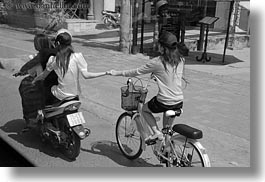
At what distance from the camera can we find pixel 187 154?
3285mm

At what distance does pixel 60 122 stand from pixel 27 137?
0.94 meters

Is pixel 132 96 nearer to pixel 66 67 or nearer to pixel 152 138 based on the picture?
pixel 152 138

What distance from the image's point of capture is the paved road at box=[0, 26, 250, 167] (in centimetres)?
411

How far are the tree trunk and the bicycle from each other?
768cm

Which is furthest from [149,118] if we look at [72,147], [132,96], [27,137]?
[27,137]

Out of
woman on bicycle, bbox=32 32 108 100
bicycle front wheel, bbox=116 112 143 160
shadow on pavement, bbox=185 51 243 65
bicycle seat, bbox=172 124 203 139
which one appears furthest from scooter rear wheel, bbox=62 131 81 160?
shadow on pavement, bbox=185 51 243 65

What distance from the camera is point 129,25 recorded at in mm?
11523

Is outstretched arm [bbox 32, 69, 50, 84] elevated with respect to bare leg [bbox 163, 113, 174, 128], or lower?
elevated

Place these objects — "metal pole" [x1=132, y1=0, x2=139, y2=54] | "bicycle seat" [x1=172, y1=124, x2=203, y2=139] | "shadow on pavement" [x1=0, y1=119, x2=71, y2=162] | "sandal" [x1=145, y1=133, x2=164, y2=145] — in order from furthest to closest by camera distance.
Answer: "metal pole" [x1=132, y1=0, x2=139, y2=54] → "shadow on pavement" [x1=0, y1=119, x2=71, y2=162] → "sandal" [x1=145, y1=133, x2=164, y2=145] → "bicycle seat" [x1=172, y1=124, x2=203, y2=139]

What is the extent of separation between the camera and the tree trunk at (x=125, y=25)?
1126 centimetres

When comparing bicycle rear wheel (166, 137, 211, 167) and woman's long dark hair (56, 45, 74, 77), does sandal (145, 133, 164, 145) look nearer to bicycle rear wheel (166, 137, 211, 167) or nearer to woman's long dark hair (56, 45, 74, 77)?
bicycle rear wheel (166, 137, 211, 167)

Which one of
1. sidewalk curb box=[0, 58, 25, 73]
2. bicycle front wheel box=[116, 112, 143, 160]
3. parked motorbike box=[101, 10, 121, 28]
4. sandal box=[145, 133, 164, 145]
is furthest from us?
parked motorbike box=[101, 10, 121, 28]

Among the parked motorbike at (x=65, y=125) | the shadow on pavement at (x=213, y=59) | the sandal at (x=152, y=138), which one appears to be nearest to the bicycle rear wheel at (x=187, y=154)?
the sandal at (x=152, y=138)

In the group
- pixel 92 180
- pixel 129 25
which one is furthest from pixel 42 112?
pixel 129 25
